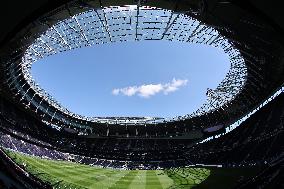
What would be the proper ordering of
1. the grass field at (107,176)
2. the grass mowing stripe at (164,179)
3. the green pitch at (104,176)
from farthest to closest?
the grass mowing stripe at (164,179) < the green pitch at (104,176) < the grass field at (107,176)

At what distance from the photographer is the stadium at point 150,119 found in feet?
69.7

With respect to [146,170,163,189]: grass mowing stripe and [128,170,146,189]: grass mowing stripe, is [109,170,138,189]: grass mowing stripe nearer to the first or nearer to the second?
[128,170,146,189]: grass mowing stripe

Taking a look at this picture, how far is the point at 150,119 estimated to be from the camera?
165ft

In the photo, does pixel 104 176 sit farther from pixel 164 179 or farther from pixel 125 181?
pixel 164 179

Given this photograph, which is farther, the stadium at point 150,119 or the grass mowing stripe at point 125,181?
the grass mowing stripe at point 125,181

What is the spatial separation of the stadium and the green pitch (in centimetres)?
10

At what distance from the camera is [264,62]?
29453 millimetres

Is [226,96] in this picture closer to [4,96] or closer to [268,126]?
[268,126]

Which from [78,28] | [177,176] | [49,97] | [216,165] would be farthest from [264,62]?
[49,97]

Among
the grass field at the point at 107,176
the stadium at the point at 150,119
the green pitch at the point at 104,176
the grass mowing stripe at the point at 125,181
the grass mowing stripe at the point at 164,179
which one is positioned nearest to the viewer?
the stadium at the point at 150,119

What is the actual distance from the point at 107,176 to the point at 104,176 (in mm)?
306

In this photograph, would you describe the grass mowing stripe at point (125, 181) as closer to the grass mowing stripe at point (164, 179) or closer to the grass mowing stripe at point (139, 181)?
the grass mowing stripe at point (139, 181)

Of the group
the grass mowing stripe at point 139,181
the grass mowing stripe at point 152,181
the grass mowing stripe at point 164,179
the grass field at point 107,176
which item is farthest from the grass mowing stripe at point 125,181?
the grass mowing stripe at point 164,179

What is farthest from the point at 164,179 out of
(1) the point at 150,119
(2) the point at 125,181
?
(1) the point at 150,119
